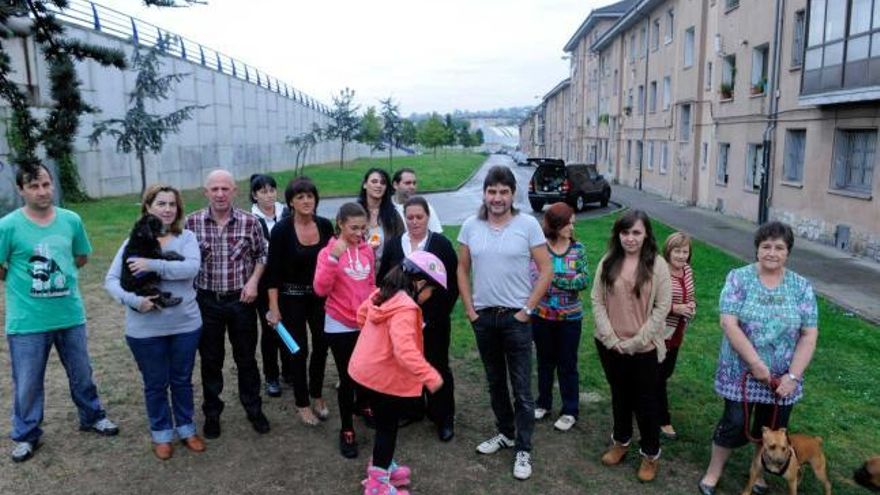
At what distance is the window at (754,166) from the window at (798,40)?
2.70m

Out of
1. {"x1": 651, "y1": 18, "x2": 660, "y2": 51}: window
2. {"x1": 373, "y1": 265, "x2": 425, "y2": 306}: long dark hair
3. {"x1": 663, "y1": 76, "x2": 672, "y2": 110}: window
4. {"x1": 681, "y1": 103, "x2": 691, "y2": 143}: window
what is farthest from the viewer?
{"x1": 651, "y1": 18, "x2": 660, "y2": 51}: window

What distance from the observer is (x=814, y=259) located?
508 inches

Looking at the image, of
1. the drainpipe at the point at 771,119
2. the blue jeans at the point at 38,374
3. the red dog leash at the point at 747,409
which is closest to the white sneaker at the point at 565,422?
the red dog leash at the point at 747,409

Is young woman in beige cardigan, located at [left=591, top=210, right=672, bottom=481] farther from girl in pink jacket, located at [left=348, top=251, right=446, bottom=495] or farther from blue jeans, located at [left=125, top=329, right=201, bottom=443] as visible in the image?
blue jeans, located at [left=125, top=329, right=201, bottom=443]

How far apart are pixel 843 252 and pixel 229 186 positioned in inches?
536

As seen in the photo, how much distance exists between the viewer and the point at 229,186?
4527mm

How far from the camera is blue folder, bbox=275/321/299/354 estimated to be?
4.68 meters

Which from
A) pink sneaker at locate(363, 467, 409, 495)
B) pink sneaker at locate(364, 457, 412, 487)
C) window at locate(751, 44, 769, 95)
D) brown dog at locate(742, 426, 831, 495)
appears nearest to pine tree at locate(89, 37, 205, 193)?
pink sneaker at locate(364, 457, 412, 487)

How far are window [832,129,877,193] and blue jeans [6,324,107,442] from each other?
14357mm

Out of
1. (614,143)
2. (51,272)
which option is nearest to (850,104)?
(51,272)

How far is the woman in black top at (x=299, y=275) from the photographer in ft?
15.7

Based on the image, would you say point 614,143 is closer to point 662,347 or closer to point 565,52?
point 565,52

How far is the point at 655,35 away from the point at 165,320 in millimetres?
30329

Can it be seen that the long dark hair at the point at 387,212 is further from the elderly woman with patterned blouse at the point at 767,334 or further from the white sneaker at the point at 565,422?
the elderly woman with patterned blouse at the point at 767,334
